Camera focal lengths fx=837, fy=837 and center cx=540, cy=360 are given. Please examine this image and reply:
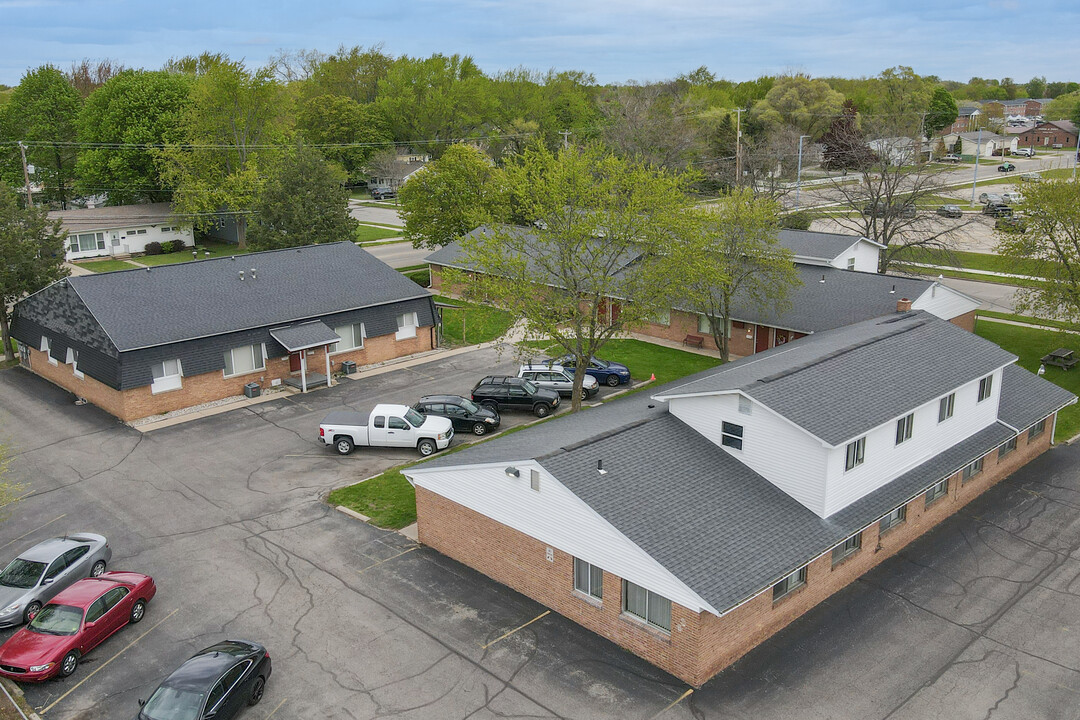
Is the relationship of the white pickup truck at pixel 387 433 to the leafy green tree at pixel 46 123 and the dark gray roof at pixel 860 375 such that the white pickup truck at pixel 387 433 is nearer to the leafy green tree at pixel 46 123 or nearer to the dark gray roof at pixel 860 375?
the dark gray roof at pixel 860 375

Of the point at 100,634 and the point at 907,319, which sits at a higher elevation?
the point at 907,319

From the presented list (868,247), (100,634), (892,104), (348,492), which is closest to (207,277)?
(348,492)

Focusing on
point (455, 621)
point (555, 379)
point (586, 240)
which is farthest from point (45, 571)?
point (555, 379)

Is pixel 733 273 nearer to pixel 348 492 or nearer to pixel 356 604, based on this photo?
pixel 348 492

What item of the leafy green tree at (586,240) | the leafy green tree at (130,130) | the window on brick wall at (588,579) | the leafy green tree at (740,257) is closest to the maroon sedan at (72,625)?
the window on brick wall at (588,579)

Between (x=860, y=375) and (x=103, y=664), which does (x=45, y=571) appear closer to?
(x=103, y=664)

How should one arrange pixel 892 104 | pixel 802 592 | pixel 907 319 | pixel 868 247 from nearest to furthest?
pixel 802 592 → pixel 907 319 → pixel 868 247 → pixel 892 104
